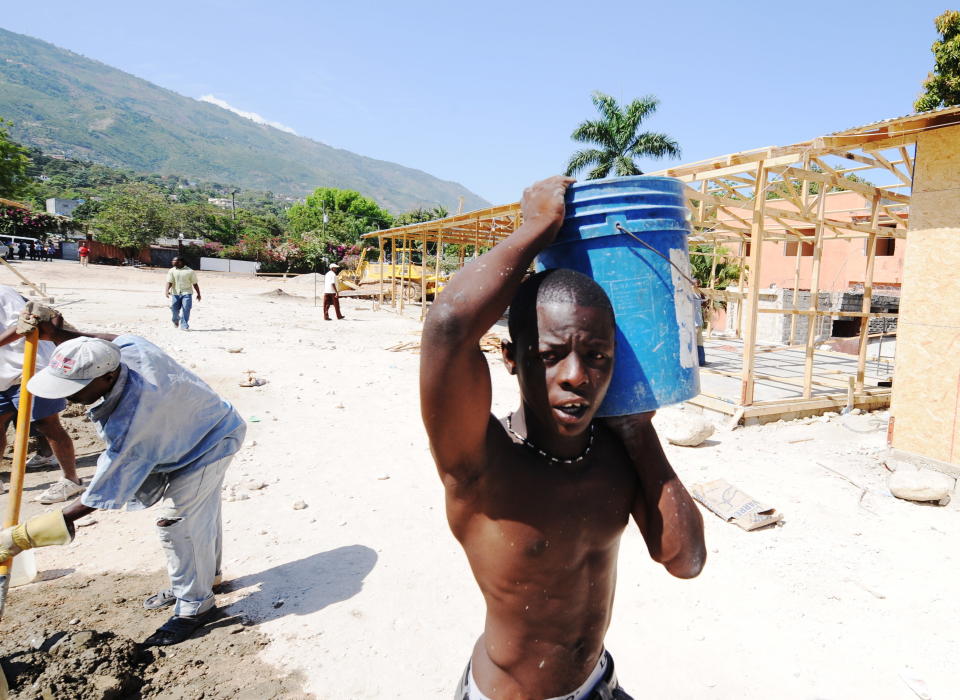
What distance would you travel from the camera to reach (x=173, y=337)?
1070 centimetres

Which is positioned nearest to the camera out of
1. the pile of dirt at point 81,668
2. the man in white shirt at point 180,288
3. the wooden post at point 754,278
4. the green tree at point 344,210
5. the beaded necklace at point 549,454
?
the beaded necklace at point 549,454

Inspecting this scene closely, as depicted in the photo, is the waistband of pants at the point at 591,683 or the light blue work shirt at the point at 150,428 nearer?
the waistband of pants at the point at 591,683

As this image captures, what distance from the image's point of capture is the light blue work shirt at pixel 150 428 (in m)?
2.65

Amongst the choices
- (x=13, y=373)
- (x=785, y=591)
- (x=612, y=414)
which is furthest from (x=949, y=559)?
(x=13, y=373)

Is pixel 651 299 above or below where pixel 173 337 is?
above

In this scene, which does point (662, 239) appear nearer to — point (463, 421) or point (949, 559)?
point (463, 421)

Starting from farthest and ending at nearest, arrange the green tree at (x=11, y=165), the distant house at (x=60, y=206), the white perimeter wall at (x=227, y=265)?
Result: the distant house at (x=60, y=206)
the white perimeter wall at (x=227, y=265)
the green tree at (x=11, y=165)

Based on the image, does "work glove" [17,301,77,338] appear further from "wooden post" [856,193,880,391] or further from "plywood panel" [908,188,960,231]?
"wooden post" [856,193,880,391]

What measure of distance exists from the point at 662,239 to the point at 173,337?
11.4m

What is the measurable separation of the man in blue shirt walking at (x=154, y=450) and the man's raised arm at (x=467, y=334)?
7.14 ft

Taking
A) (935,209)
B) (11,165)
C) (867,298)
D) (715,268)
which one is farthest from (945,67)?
(11,165)

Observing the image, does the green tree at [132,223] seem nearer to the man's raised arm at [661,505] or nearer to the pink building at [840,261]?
the pink building at [840,261]

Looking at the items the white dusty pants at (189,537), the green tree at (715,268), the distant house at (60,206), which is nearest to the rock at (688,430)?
the white dusty pants at (189,537)

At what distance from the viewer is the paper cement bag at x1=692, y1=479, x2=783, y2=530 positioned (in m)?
4.36
